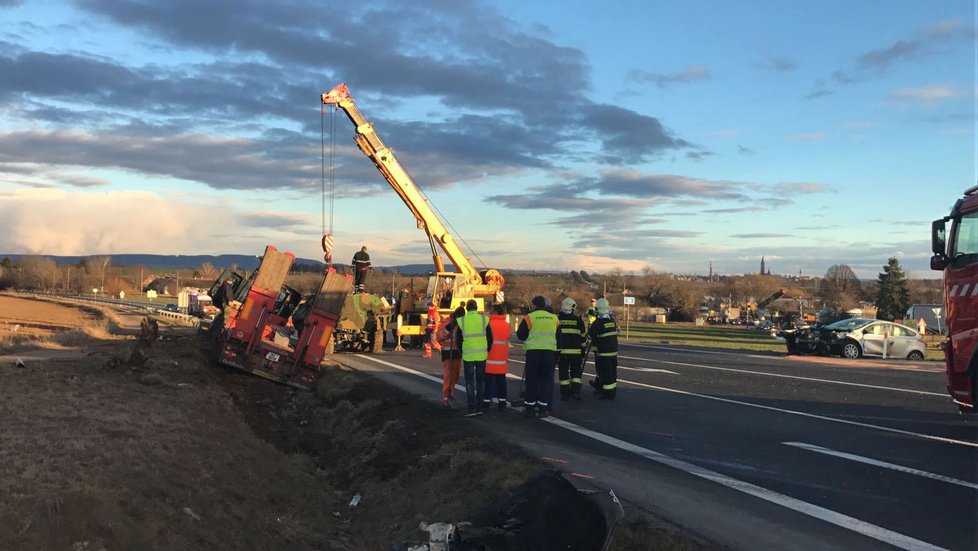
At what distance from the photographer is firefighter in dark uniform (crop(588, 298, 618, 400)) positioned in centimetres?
1323

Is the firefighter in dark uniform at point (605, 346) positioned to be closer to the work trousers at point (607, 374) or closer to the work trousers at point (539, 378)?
the work trousers at point (607, 374)

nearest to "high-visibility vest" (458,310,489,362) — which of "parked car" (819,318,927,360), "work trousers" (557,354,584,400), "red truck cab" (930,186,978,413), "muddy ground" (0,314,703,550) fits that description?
"muddy ground" (0,314,703,550)

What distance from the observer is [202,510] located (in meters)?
7.22

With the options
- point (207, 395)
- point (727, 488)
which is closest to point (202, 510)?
point (727, 488)

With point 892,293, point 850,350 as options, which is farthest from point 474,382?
point 892,293

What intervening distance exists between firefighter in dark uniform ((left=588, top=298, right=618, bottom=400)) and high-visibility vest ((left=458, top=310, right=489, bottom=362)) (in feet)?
8.49

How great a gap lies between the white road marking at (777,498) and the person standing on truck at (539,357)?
1.09 meters

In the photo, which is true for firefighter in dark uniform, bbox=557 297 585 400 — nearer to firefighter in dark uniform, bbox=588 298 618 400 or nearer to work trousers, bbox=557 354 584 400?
work trousers, bbox=557 354 584 400

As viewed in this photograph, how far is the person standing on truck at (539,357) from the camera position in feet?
37.4

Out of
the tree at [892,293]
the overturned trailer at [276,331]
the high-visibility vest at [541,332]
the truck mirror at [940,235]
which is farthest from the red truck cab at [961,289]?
the tree at [892,293]

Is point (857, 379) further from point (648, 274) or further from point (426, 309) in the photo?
point (648, 274)

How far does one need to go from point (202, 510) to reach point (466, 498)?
256 cm

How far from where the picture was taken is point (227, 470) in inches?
350

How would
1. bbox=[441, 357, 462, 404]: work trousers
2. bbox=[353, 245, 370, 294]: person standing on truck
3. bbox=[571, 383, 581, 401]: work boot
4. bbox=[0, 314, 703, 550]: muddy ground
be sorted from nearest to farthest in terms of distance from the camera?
bbox=[0, 314, 703, 550]: muddy ground
bbox=[441, 357, 462, 404]: work trousers
bbox=[571, 383, 581, 401]: work boot
bbox=[353, 245, 370, 294]: person standing on truck
